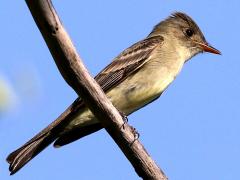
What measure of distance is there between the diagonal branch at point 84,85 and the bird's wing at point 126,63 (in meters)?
1.90

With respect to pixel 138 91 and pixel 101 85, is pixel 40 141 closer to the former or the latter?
pixel 101 85

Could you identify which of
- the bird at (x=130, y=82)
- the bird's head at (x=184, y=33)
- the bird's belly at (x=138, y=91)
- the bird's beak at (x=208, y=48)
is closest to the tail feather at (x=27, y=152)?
the bird at (x=130, y=82)

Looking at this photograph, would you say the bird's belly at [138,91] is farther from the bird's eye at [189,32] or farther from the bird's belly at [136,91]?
the bird's eye at [189,32]

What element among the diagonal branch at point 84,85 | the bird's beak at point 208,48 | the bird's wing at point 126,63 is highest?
the bird's wing at point 126,63

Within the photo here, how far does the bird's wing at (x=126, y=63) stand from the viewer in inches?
301

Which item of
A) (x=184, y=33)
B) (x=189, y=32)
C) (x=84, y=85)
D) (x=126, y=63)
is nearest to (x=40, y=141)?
(x=126, y=63)

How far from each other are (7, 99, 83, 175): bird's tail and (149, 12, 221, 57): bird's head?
6.95ft

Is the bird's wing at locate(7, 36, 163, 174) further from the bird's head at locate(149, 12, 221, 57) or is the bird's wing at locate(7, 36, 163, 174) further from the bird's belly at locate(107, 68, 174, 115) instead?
the bird's head at locate(149, 12, 221, 57)

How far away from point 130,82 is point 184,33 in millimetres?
1762

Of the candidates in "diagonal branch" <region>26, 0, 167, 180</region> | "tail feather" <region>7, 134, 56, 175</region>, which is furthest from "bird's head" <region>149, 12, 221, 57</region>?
"diagonal branch" <region>26, 0, 167, 180</region>

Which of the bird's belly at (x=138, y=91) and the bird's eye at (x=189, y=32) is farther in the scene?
the bird's eye at (x=189, y=32)

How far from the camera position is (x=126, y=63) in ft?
26.2

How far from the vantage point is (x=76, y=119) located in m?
7.26

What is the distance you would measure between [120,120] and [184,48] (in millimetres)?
3348
